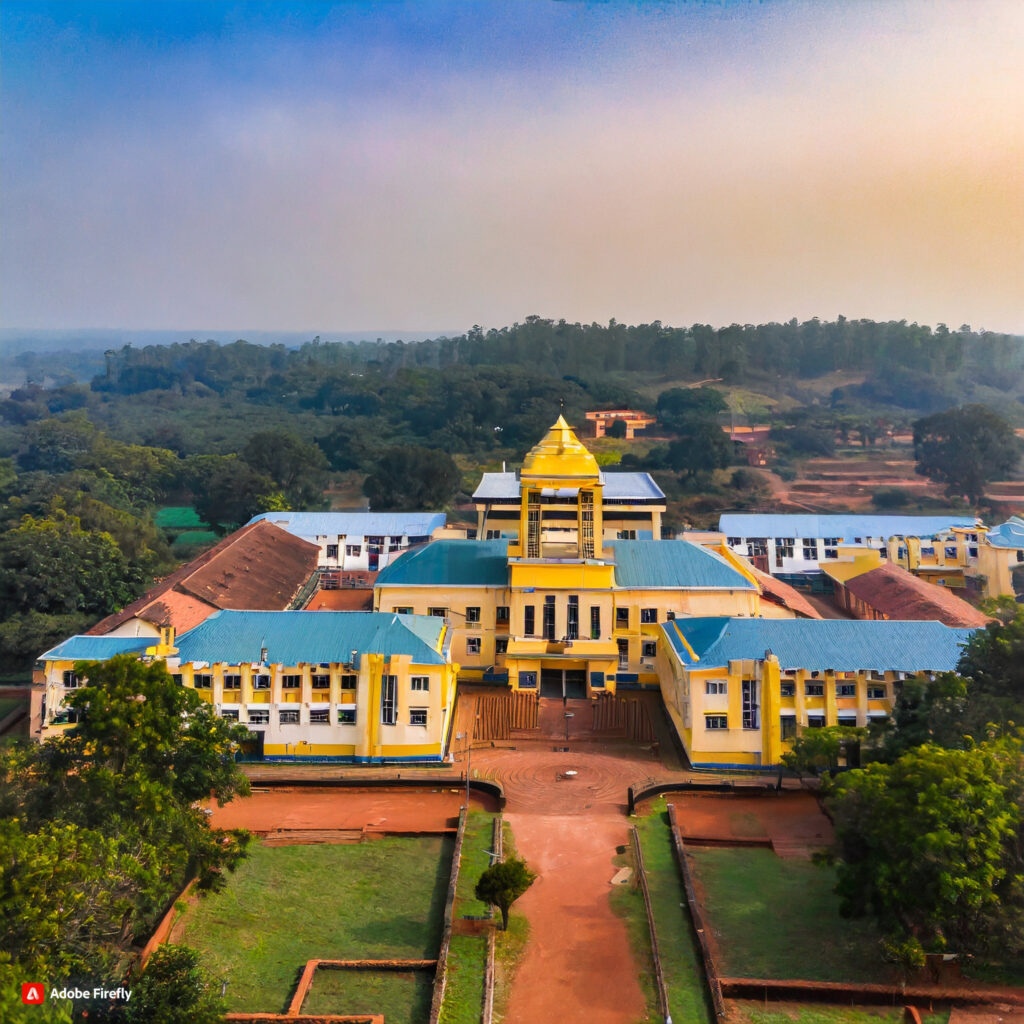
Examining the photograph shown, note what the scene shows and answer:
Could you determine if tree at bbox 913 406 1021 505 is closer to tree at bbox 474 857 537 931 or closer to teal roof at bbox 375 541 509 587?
teal roof at bbox 375 541 509 587

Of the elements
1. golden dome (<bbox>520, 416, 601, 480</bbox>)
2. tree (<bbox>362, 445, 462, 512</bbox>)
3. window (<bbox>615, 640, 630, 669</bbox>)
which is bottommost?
window (<bbox>615, 640, 630, 669</bbox>)

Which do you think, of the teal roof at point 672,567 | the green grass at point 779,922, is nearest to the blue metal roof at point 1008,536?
the teal roof at point 672,567

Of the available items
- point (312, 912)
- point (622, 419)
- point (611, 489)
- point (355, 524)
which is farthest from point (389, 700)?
point (622, 419)

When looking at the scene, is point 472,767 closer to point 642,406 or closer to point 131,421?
point 642,406

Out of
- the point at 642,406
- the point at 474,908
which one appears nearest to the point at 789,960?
the point at 474,908

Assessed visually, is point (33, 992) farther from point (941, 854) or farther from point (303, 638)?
point (303, 638)

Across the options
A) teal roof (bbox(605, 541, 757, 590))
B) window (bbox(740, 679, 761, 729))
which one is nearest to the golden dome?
teal roof (bbox(605, 541, 757, 590))

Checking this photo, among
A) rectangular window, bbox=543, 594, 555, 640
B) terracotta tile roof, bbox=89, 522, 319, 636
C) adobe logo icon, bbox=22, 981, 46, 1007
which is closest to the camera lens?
adobe logo icon, bbox=22, 981, 46, 1007
